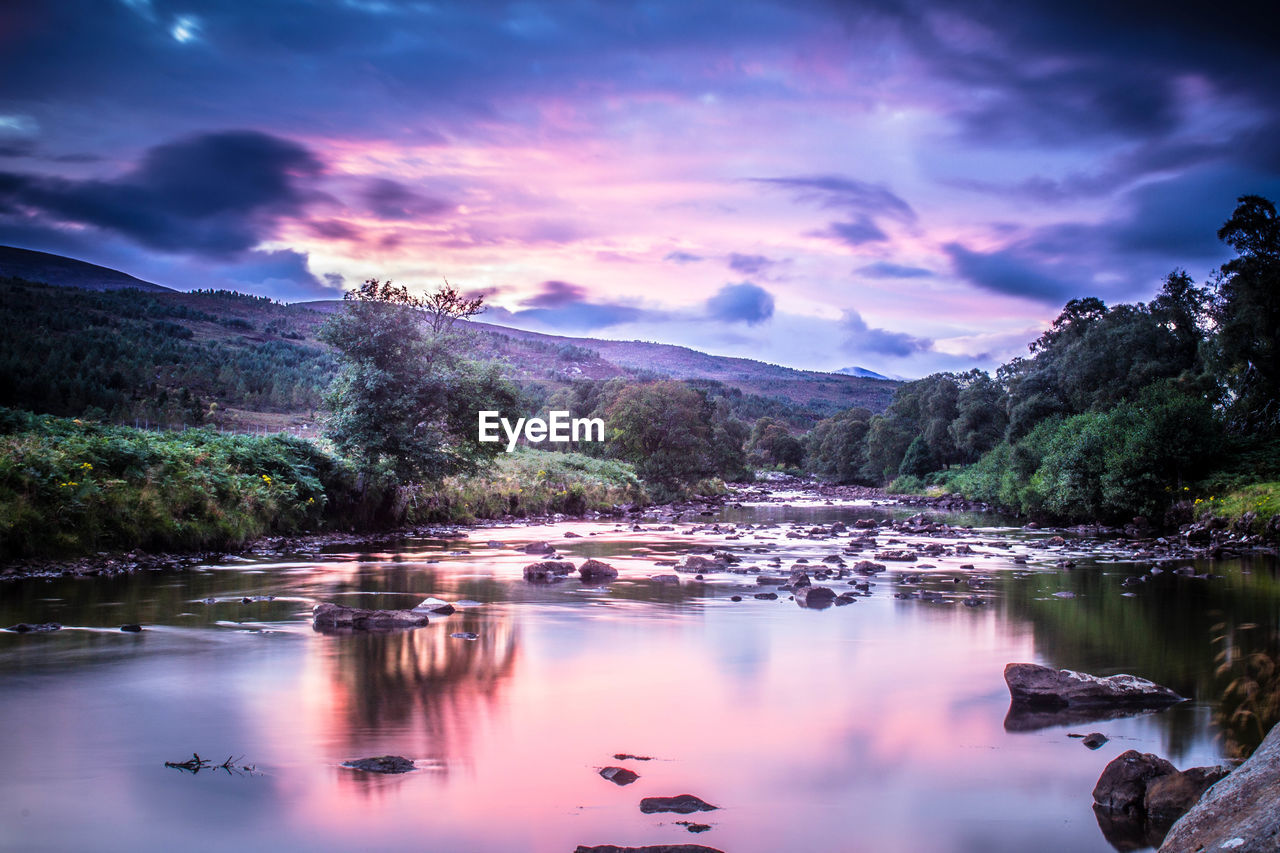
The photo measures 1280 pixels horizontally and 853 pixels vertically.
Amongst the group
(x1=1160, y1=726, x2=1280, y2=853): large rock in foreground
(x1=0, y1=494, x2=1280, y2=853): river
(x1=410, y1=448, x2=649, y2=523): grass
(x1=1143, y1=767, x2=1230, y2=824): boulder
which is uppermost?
(x1=410, y1=448, x2=649, y2=523): grass

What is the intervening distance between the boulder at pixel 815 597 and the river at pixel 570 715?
2.97 feet

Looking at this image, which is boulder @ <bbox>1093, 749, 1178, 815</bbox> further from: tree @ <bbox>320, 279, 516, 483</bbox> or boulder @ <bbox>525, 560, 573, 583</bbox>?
tree @ <bbox>320, 279, 516, 483</bbox>

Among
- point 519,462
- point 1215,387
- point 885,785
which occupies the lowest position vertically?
point 885,785

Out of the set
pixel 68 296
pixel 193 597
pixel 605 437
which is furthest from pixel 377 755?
pixel 68 296

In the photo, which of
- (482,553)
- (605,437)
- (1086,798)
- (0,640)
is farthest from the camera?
(605,437)

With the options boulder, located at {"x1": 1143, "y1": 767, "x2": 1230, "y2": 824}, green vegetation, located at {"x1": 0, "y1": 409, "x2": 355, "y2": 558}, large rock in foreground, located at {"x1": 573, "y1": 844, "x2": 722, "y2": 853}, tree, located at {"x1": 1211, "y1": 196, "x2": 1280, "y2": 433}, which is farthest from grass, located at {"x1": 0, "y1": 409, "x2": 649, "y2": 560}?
tree, located at {"x1": 1211, "y1": 196, "x2": 1280, "y2": 433}

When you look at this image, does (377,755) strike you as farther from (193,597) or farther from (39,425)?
(39,425)

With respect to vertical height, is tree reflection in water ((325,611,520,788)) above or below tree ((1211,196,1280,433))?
below

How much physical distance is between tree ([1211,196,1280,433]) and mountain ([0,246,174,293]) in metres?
149

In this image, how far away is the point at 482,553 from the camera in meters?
28.9

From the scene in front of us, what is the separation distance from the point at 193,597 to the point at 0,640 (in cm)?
496

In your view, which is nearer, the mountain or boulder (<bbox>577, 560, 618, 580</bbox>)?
boulder (<bbox>577, 560, 618, 580</bbox>)

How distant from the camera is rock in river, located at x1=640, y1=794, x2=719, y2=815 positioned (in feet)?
22.9

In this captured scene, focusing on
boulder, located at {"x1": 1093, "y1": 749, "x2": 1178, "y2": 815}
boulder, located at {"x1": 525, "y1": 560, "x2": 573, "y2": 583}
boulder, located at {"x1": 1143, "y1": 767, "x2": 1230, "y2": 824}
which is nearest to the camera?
boulder, located at {"x1": 1143, "y1": 767, "x2": 1230, "y2": 824}
